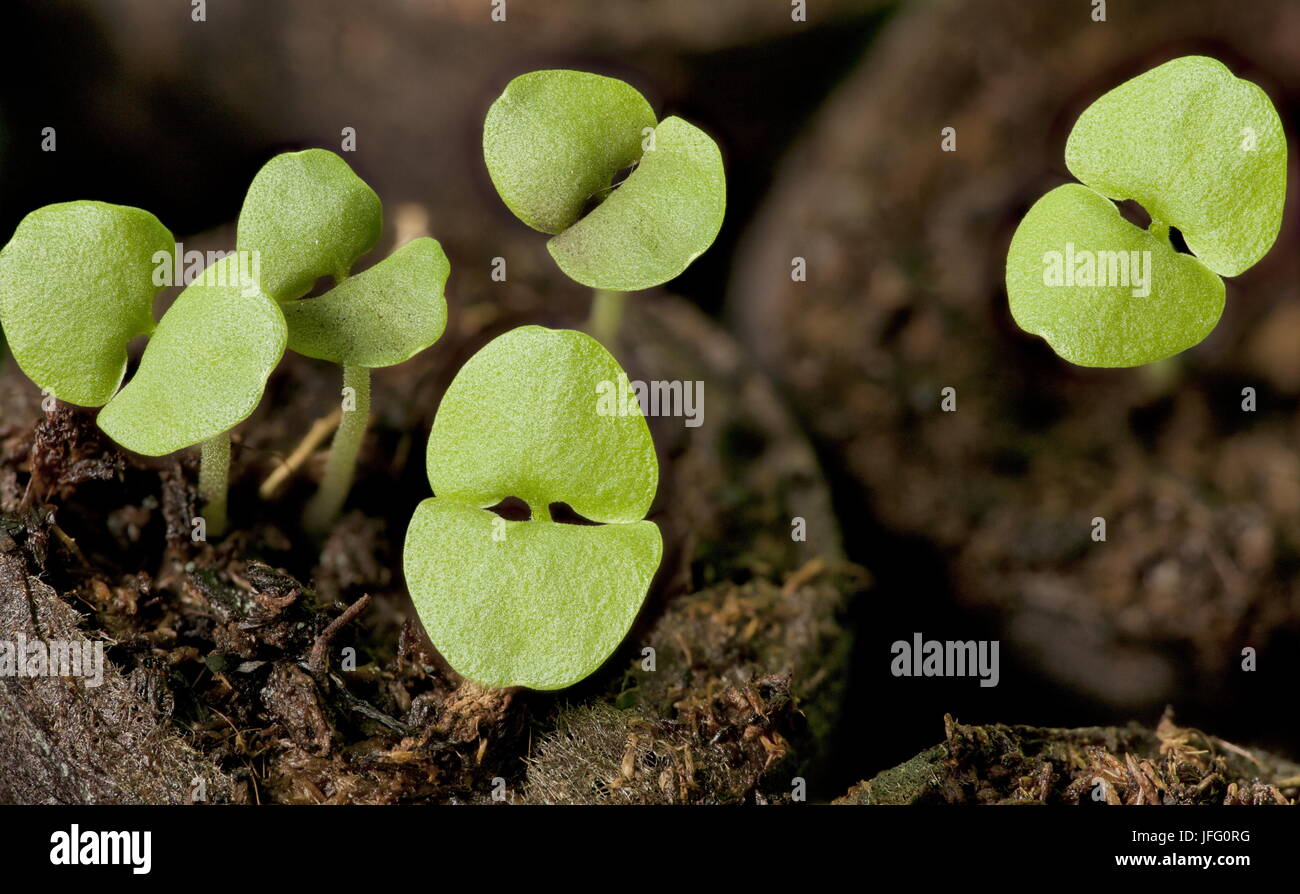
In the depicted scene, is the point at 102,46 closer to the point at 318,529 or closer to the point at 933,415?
the point at 318,529

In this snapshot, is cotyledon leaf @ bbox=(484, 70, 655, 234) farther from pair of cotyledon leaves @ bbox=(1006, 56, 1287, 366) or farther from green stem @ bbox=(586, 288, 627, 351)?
pair of cotyledon leaves @ bbox=(1006, 56, 1287, 366)

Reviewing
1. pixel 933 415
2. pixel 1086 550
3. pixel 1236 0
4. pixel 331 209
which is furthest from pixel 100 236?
pixel 1236 0

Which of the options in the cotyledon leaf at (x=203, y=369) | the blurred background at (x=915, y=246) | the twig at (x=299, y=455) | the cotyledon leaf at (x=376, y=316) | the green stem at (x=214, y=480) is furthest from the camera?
the blurred background at (x=915, y=246)

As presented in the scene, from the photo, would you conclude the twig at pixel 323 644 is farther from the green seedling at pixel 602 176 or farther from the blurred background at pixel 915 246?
the blurred background at pixel 915 246

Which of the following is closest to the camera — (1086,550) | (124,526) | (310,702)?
(310,702)

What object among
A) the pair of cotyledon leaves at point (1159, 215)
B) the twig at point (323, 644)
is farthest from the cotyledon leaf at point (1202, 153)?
the twig at point (323, 644)

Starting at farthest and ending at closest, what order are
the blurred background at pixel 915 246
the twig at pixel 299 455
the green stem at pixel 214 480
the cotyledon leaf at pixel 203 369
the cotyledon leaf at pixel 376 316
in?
1. the blurred background at pixel 915 246
2. the twig at pixel 299 455
3. the green stem at pixel 214 480
4. the cotyledon leaf at pixel 376 316
5. the cotyledon leaf at pixel 203 369

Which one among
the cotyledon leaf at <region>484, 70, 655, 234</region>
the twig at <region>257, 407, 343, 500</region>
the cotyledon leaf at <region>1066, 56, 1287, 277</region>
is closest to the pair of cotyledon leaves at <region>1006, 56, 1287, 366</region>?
the cotyledon leaf at <region>1066, 56, 1287, 277</region>
